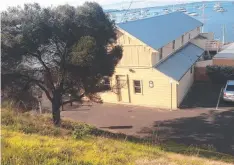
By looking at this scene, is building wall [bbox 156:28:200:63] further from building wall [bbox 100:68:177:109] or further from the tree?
the tree

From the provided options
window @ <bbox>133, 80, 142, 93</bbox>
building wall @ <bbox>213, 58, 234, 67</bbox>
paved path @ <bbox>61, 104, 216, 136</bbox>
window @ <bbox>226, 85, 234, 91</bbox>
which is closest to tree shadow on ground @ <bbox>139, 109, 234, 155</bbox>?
paved path @ <bbox>61, 104, 216, 136</bbox>

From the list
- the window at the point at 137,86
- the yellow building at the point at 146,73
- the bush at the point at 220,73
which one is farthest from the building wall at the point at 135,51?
the bush at the point at 220,73

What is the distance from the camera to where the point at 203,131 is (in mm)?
18469

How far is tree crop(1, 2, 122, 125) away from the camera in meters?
15.2

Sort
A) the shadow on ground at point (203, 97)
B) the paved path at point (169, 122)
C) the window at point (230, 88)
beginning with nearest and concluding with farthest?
1. the paved path at point (169, 122)
2. the shadow on ground at point (203, 97)
3. the window at point (230, 88)

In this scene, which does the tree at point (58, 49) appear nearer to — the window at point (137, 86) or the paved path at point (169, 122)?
the paved path at point (169, 122)

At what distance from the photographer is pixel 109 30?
18.5 m

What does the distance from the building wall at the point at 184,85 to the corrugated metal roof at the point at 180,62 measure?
630 millimetres

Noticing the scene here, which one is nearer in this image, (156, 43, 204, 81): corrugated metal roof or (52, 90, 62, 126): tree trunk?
(52, 90, 62, 126): tree trunk

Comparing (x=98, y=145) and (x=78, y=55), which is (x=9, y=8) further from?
(x=98, y=145)

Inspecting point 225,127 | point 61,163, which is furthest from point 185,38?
point 61,163

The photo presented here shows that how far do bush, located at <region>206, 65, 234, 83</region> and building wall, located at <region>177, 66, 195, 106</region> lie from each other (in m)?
2.15

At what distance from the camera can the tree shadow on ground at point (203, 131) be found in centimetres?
1640

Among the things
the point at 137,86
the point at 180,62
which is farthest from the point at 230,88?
the point at 137,86
